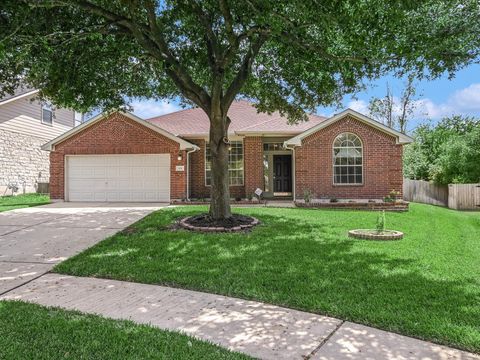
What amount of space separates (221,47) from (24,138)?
15.6 m

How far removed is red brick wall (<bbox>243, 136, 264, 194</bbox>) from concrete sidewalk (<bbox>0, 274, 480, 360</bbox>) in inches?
A: 471

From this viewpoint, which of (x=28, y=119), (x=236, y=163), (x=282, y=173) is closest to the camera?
(x=236, y=163)

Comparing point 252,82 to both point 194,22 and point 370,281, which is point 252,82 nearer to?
point 194,22

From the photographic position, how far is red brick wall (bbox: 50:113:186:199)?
16.8m

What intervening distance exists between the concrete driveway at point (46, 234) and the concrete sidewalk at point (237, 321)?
3.65 feet

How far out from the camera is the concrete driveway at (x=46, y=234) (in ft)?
21.2

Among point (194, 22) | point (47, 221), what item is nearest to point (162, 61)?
point (194, 22)

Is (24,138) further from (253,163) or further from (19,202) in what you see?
(253,163)

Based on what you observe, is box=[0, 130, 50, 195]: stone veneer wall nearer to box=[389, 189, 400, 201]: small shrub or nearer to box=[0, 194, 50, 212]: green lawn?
box=[0, 194, 50, 212]: green lawn

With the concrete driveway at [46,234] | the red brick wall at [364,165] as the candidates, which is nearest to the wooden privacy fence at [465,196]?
the red brick wall at [364,165]

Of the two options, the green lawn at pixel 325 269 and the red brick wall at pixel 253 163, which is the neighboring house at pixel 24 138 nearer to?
the red brick wall at pixel 253 163

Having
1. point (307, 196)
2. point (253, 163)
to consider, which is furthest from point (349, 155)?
point (253, 163)

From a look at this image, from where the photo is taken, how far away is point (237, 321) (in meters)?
4.21

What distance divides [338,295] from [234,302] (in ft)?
4.38
